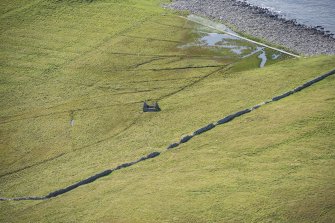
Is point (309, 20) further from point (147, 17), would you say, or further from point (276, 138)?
point (276, 138)

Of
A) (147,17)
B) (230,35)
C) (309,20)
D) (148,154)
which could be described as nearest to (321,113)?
(148,154)

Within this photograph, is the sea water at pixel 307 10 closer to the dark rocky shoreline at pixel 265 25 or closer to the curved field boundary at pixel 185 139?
the dark rocky shoreline at pixel 265 25

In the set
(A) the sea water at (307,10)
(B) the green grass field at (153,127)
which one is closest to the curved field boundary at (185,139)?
(B) the green grass field at (153,127)

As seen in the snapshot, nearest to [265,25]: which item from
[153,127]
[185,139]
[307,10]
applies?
[307,10]

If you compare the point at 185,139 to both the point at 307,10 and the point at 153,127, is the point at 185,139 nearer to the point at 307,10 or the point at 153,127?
the point at 153,127

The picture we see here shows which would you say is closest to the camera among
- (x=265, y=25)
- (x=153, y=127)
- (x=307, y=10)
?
(x=153, y=127)

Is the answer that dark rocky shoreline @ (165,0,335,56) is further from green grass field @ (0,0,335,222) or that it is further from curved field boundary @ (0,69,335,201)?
curved field boundary @ (0,69,335,201)
